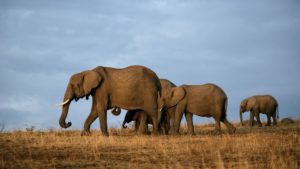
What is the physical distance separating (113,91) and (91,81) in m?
1.15

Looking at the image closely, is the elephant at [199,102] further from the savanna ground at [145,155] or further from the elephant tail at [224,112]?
the savanna ground at [145,155]

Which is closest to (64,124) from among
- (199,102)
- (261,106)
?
(199,102)

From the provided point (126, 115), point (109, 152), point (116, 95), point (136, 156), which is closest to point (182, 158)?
point (136, 156)

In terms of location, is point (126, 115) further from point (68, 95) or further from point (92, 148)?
point (92, 148)

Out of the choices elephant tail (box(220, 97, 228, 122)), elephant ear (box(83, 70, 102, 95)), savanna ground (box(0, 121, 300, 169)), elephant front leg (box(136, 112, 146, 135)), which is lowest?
savanna ground (box(0, 121, 300, 169))

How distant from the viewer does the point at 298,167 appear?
11.3 meters

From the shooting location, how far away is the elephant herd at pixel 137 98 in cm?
2333

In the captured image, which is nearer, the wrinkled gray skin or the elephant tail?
the wrinkled gray skin

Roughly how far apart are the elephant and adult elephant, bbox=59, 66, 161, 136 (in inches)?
89.3

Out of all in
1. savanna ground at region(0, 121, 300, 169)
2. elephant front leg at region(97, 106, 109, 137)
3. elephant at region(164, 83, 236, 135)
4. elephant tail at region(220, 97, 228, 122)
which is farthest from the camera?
elephant tail at region(220, 97, 228, 122)

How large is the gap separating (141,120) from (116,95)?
1.72m

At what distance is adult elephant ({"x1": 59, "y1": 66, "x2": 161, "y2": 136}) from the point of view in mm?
23281

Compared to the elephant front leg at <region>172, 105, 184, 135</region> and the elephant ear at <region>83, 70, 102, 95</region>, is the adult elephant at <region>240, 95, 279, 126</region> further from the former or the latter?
the elephant ear at <region>83, 70, 102, 95</region>

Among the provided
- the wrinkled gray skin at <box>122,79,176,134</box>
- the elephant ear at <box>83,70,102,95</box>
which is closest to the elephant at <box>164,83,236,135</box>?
A: the wrinkled gray skin at <box>122,79,176,134</box>
